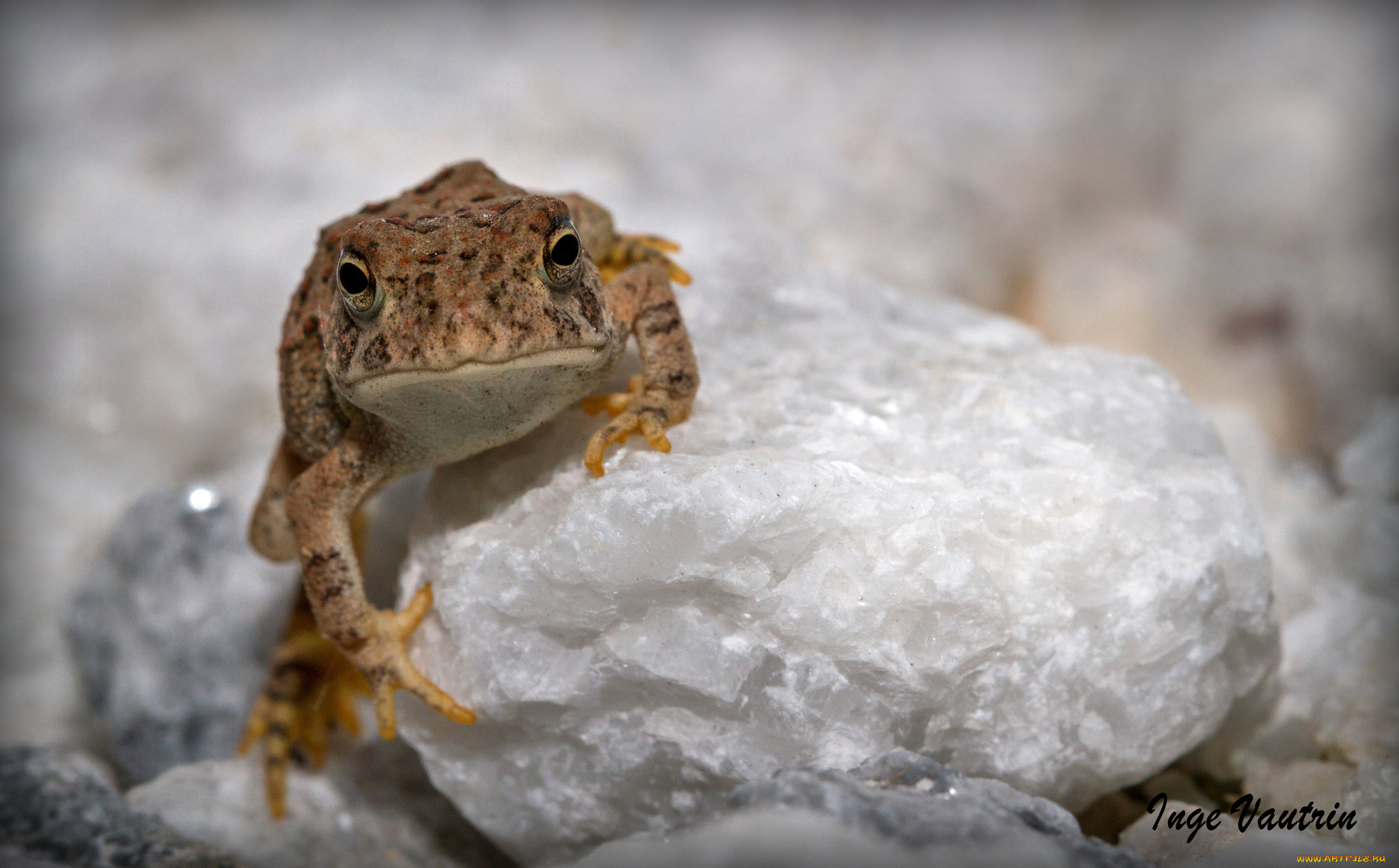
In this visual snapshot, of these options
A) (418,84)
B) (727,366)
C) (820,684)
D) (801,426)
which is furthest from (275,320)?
(820,684)

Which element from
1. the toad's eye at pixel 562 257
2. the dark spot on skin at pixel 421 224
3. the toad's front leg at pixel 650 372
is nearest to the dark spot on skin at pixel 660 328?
the toad's front leg at pixel 650 372

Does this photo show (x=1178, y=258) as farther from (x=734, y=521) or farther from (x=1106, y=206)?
(x=734, y=521)

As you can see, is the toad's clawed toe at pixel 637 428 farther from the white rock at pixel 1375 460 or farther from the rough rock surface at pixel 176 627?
the white rock at pixel 1375 460

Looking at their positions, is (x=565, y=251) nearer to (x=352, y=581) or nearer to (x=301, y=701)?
(x=352, y=581)

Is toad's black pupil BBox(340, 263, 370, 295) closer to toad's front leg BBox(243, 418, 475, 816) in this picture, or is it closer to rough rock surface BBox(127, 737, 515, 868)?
toad's front leg BBox(243, 418, 475, 816)

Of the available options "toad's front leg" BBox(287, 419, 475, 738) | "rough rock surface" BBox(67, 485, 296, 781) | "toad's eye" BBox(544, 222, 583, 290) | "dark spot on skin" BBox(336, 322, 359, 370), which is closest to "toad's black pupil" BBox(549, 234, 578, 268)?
"toad's eye" BBox(544, 222, 583, 290)

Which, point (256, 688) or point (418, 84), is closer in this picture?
point (256, 688)
